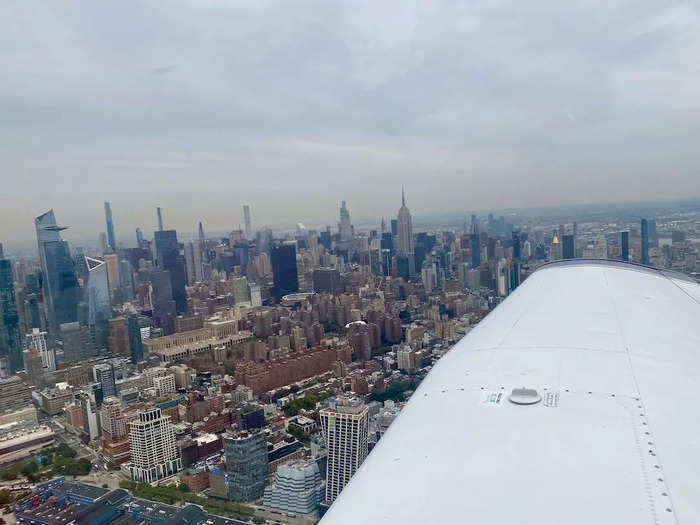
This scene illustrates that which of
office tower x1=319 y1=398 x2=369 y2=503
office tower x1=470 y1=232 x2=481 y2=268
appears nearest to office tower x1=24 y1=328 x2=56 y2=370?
office tower x1=319 y1=398 x2=369 y2=503

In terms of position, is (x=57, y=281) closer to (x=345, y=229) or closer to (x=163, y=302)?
(x=163, y=302)

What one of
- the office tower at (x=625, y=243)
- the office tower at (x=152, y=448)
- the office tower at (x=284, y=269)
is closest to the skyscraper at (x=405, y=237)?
the office tower at (x=284, y=269)

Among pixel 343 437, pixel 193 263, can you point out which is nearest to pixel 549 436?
pixel 343 437

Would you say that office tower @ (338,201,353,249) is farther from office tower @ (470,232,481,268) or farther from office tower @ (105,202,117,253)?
office tower @ (105,202,117,253)

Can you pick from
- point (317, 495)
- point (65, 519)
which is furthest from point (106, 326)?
point (317, 495)

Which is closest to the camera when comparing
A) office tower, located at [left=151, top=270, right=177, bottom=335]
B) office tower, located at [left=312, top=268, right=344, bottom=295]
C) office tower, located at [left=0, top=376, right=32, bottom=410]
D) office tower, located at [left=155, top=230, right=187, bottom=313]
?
office tower, located at [left=0, top=376, right=32, bottom=410]

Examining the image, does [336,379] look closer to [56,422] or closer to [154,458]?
[154,458]

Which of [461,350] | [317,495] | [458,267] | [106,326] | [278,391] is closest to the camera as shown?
[461,350]

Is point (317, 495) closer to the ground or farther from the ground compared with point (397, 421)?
closer to the ground
